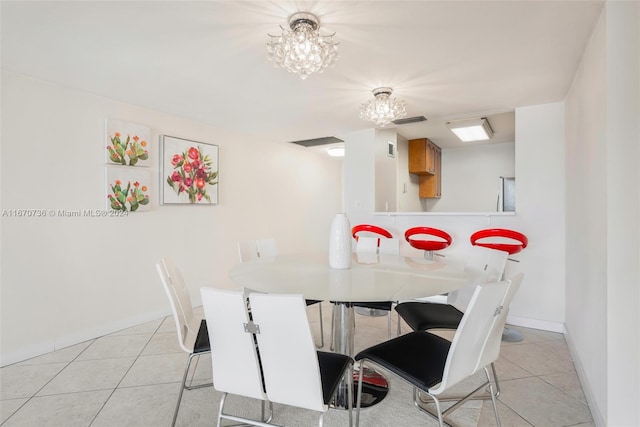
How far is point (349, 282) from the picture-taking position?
1579 millimetres

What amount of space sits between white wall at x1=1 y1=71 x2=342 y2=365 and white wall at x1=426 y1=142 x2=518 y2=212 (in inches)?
151

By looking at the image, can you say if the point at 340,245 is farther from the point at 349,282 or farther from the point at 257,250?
Answer: the point at 257,250

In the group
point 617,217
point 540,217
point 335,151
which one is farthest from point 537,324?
point 335,151

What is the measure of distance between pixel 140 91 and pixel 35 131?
32.0 inches

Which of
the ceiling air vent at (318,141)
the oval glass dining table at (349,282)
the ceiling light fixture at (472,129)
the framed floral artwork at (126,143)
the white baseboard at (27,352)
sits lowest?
the white baseboard at (27,352)

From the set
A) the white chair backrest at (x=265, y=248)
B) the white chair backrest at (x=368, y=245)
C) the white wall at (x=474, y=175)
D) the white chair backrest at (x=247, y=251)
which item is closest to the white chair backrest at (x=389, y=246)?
the white chair backrest at (x=368, y=245)

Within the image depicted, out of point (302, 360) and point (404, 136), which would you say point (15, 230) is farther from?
point (404, 136)

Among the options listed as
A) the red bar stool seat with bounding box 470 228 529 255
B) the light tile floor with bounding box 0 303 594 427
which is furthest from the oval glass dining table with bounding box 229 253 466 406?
the red bar stool seat with bounding box 470 228 529 255

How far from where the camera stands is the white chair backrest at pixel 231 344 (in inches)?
42.8

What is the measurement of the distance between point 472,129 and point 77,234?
453 cm

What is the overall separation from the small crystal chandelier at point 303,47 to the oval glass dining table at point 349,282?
115cm

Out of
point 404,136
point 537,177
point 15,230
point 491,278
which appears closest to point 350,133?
point 404,136

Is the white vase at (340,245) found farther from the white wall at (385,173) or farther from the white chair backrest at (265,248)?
the white wall at (385,173)

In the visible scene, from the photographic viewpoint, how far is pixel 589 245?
1921mm
